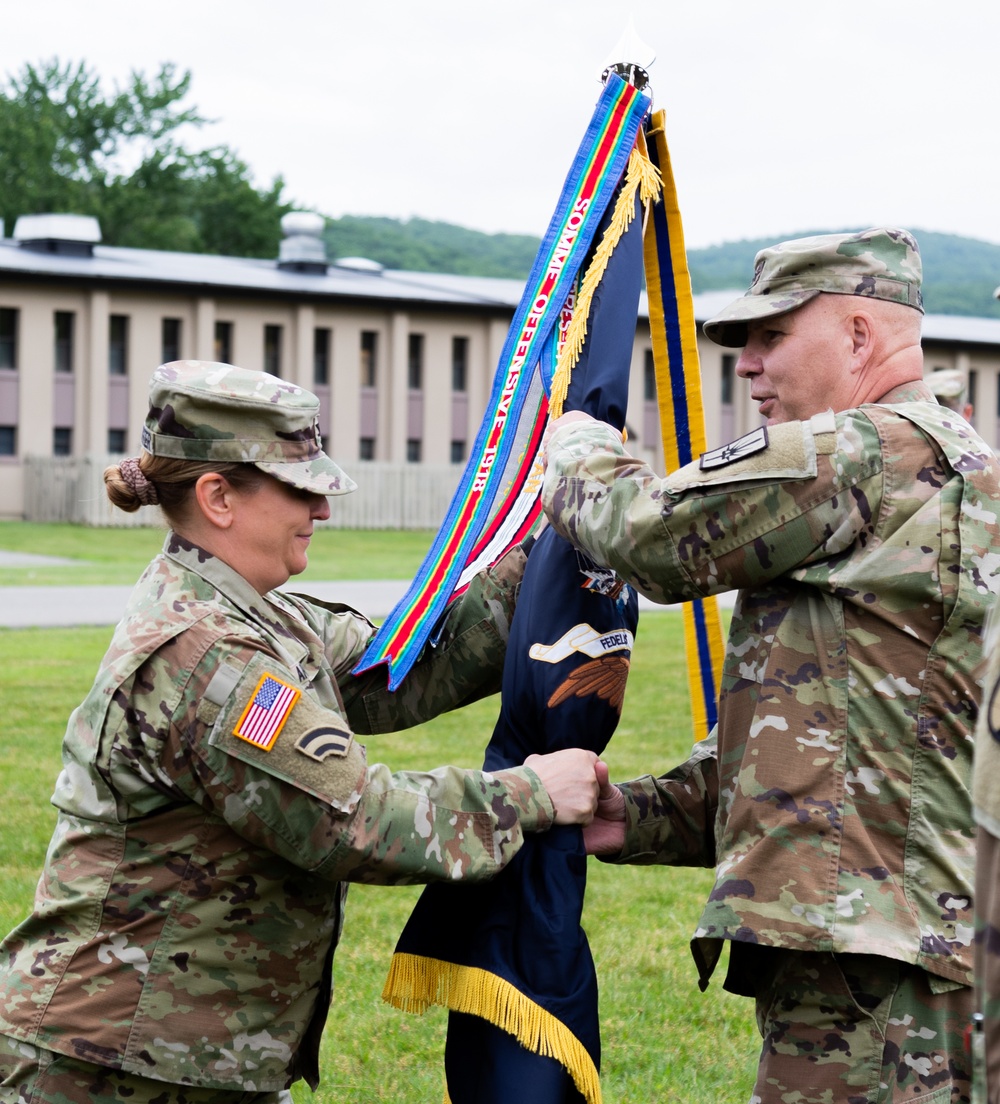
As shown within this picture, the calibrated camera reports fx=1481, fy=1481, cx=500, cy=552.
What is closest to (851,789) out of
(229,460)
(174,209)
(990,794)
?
(990,794)

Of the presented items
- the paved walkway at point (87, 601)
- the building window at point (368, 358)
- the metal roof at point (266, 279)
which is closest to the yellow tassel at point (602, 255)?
the paved walkway at point (87, 601)

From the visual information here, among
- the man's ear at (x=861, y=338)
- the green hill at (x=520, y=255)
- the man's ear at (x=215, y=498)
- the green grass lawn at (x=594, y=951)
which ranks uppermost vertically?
the green hill at (x=520, y=255)

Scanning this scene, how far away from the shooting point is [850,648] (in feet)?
9.01

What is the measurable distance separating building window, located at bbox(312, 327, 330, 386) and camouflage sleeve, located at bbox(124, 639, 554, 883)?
37.6 m

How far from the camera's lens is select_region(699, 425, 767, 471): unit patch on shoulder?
8.86 feet

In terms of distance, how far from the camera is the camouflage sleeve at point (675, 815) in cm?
335

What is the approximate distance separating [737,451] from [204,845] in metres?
1.25

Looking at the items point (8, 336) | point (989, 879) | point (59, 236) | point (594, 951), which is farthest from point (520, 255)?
point (989, 879)

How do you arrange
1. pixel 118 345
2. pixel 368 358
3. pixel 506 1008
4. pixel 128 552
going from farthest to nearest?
pixel 368 358 → pixel 118 345 → pixel 128 552 → pixel 506 1008

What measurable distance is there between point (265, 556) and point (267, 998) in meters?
0.88

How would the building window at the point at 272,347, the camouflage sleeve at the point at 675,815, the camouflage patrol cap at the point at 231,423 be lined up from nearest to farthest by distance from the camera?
the camouflage patrol cap at the point at 231,423 → the camouflage sleeve at the point at 675,815 → the building window at the point at 272,347

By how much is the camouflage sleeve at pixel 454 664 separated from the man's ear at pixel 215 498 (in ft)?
2.27

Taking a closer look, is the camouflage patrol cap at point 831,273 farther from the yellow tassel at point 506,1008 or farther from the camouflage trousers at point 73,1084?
the camouflage trousers at point 73,1084

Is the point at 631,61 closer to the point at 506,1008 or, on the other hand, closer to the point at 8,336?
the point at 506,1008
